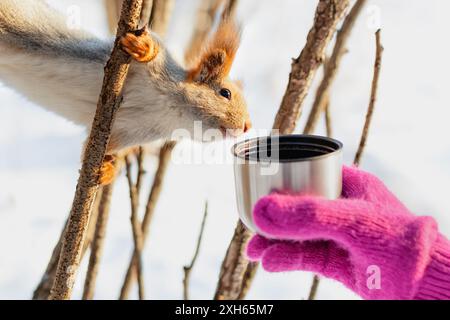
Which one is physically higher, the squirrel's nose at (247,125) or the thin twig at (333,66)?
the thin twig at (333,66)

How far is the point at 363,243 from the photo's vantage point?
3.12ft

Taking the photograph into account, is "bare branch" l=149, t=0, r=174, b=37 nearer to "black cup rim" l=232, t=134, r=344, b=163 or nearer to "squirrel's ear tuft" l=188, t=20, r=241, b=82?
"squirrel's ear tuft" l=188, t=20, r=241, b=82

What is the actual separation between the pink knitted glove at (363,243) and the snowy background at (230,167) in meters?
1.30

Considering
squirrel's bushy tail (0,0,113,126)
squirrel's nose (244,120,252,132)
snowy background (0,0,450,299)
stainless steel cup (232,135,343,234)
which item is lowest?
snowy background (0,0,450,299)

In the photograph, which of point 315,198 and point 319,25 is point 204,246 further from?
point 315,198

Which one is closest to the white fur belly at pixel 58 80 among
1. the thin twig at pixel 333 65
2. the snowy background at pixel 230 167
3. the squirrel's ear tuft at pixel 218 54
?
the squirrel's ear tuft at pixel 218 54

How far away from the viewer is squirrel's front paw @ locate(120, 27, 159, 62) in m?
1.07

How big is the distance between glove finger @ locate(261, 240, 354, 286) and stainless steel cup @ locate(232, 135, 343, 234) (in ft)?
0.28

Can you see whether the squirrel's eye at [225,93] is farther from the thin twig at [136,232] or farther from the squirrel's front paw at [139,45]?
the thin twig at [136,232]

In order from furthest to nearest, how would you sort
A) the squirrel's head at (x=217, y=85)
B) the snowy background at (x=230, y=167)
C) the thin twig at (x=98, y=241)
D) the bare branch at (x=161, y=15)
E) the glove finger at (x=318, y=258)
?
the snowy background at (x=230, y=167), the bare branch at (x=161, y=15), the thin twig at (x=98, y=241), the squirrel's head at (x=217, y=85), the glove finger at (x=318, y=258)

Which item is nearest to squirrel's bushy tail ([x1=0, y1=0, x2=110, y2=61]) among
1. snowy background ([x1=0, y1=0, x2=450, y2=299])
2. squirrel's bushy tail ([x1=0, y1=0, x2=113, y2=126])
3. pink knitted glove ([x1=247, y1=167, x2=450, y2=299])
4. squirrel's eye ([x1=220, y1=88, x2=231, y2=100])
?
squirrel's bushy tail ([x1=0, y1=0, x2=113, y2=126])

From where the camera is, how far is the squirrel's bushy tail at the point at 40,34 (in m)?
1.24

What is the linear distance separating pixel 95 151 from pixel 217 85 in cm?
39

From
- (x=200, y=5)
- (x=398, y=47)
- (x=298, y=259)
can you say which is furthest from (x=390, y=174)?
(x=298, y=259)
